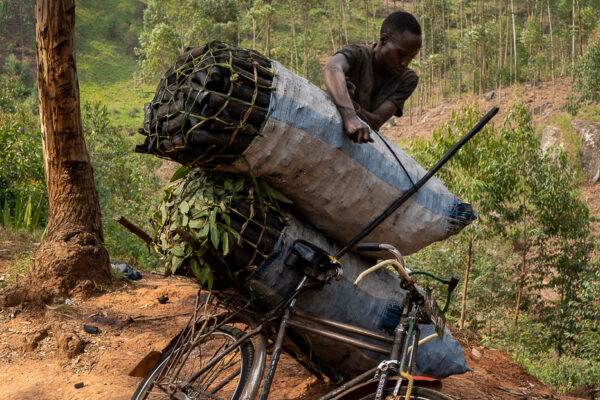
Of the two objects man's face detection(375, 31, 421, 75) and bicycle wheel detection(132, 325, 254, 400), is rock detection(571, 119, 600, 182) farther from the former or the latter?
bicycle wheel detection(132, 325, 254, 400)

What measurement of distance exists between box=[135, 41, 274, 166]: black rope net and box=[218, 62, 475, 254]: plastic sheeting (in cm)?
7

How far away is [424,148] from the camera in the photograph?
Result: 9875 mm

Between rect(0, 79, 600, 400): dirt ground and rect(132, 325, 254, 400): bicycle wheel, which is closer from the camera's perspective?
rect(132, 325, 254, 400): bicycle wheel

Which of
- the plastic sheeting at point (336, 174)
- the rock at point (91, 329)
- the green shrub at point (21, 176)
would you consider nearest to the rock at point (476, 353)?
the plastic sheeting at point (336, 174)

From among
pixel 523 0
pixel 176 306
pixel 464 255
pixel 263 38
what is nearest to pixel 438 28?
pixel 263 38

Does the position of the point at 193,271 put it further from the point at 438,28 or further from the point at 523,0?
the point at 523,0

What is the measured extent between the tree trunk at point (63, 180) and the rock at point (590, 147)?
27244mm

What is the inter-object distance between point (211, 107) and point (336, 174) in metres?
0.68

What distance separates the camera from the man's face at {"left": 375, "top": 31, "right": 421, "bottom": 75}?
107 inches

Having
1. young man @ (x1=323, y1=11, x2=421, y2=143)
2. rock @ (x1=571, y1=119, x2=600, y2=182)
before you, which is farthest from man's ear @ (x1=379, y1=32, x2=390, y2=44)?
rock @ (x1=571, y1=119, x2=600, y2=182)

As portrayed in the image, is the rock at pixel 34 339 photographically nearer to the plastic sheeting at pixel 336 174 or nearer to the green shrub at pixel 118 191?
the plastic sheeting at pixel 336 174

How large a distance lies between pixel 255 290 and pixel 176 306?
8.53ft

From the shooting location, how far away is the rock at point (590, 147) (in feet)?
86.2

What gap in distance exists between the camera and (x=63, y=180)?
4.72 meters
